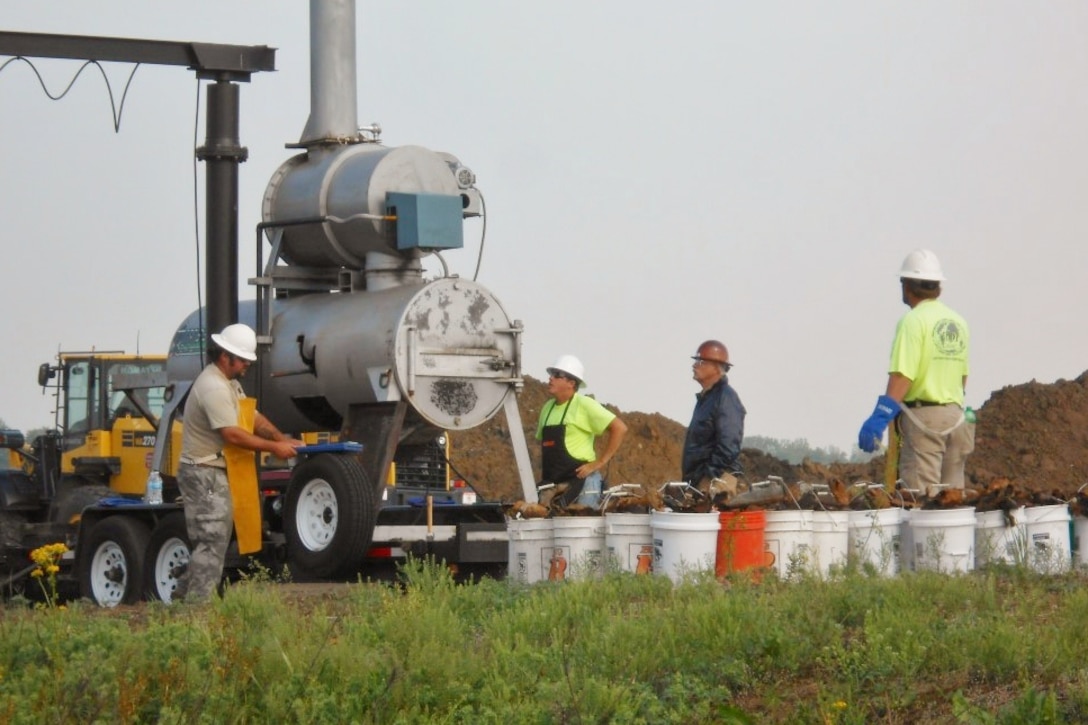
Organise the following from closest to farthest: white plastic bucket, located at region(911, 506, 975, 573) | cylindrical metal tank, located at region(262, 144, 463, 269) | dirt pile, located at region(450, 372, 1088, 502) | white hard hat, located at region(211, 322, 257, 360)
→ white plastic bucket, located at region(911, 506, 975, 573) → white hard hat, located at region(211, 322, 257, 360) → cylindrical metal tank, located at region(262, 144, 463, 269) → dirt pile, located at region(450, 372, 1088, 502)

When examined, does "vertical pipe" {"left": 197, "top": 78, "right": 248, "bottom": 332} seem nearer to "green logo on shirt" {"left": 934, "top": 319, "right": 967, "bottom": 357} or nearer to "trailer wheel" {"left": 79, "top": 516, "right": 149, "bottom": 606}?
"trailer wheel" {"left": 79, "top": 516, "right": 149, "bottom": 606}

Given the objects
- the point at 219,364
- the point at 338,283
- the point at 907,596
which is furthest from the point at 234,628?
the point at 338,283

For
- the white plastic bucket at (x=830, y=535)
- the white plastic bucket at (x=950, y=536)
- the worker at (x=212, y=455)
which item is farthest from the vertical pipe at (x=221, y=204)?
the white plastic bucket at (x=950, y=536)

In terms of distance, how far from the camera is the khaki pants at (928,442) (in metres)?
11.1

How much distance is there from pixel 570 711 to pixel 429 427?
23.8 feet

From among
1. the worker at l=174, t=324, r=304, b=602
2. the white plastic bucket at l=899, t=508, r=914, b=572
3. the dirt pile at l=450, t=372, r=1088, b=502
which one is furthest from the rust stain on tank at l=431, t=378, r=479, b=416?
the dirt pile at l=450, t=372, r=1088, b=502

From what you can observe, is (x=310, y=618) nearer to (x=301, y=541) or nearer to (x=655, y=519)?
(x=655, y=519)

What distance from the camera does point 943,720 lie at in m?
6.78

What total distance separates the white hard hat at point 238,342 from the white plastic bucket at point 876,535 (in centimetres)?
445

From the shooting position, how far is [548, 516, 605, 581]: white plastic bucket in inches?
438

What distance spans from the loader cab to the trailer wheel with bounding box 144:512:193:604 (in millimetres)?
4982

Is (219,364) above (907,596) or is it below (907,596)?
above

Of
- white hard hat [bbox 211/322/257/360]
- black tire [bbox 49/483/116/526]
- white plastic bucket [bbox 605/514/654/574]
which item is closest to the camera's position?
white plastic bucket [bbox 605/514/654/574]

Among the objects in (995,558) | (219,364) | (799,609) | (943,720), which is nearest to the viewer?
(943,720)
